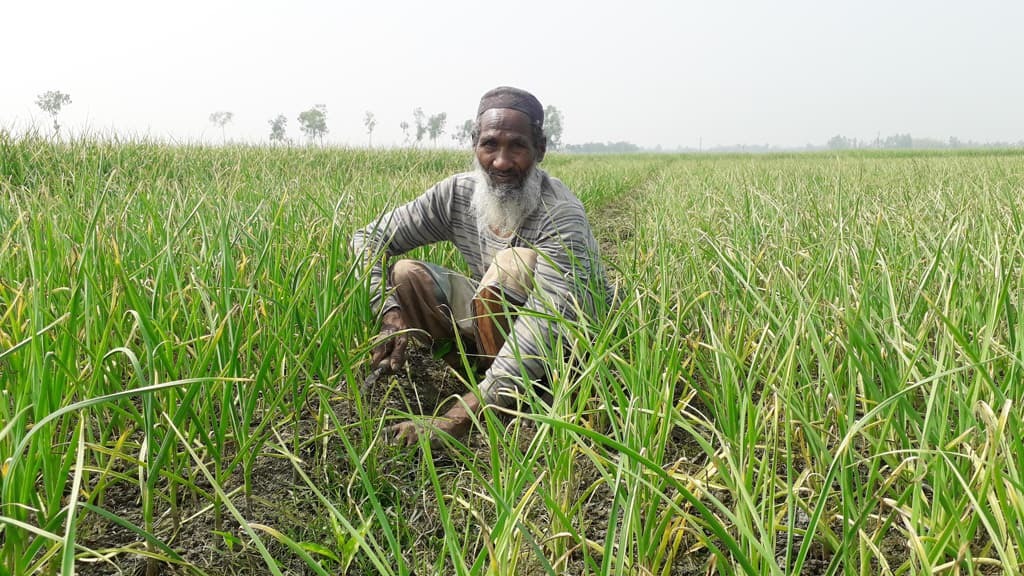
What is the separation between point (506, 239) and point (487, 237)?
0.31 feet

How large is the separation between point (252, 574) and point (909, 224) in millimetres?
2229

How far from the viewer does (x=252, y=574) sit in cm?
106

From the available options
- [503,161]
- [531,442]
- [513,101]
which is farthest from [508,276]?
[531,442]

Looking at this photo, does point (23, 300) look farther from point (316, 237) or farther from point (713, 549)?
point (713, 549)

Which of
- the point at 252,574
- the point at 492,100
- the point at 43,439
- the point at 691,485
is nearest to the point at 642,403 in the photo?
the point at 691,485

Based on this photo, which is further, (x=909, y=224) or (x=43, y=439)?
(x=909, y=224)

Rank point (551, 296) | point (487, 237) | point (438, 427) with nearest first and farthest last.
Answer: point (438, 427) < point (551, 296) < point (487, 237)

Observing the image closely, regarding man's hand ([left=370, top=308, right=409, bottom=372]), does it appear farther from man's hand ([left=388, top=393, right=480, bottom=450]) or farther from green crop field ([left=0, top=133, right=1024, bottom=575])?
man's hand ([left=388, top=393, right=480, bottom=450])

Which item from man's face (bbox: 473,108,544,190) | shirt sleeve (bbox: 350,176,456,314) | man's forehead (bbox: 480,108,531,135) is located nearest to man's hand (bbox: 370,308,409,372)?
shirt sleeve (bbox: 350,176,456,314)

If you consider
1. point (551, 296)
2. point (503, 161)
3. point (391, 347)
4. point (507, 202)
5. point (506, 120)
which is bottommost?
point (391, 347)

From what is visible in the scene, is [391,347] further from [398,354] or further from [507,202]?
[507,202]

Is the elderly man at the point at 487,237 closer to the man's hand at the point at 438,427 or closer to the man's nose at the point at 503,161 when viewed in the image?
the man's nose at the point at 503,161

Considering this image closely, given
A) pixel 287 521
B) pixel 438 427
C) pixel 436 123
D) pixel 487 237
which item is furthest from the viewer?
pixel 436 123

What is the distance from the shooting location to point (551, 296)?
180 centimetres
